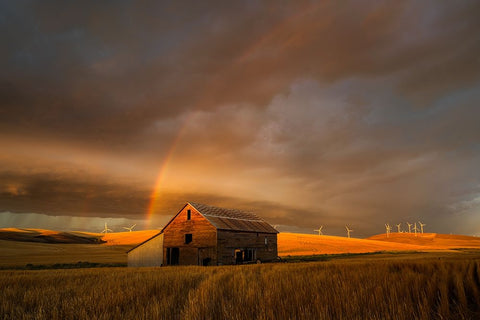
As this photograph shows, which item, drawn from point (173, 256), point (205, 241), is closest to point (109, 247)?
point (173, 256)

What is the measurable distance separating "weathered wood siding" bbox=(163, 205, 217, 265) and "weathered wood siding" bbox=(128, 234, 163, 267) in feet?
4.02

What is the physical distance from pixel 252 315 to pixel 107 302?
3.58 m

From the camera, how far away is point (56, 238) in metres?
124

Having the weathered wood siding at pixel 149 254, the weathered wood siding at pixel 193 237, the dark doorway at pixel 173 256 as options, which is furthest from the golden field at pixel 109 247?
the weathered wood siding at pixel 193 237

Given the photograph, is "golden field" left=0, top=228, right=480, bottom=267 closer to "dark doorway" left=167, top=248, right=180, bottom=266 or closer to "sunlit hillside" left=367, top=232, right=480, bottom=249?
"sunlit hillside" left=367, top=232, right=480, bottom=249

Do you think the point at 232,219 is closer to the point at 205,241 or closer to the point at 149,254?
the point at 205,241

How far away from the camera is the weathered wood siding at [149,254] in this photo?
150 ft

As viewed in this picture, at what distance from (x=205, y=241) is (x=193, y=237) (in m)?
2.39

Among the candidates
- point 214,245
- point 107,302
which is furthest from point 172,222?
point 107,302

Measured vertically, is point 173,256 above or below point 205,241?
below

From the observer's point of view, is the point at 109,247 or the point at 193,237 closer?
the point at 193,237

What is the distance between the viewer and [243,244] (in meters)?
44.8

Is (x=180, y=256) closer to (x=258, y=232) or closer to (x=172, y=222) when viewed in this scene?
(x=172, y=222)

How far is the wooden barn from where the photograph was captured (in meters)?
40.6
